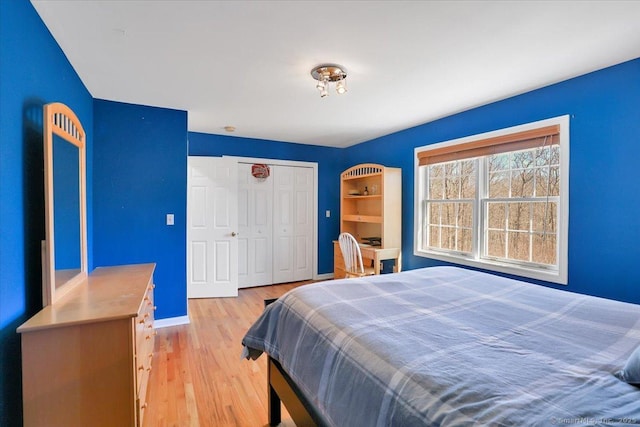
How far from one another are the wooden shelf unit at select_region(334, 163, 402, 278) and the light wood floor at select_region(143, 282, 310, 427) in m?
1.94

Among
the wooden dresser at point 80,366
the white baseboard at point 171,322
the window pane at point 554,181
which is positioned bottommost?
the white baseboard at point 171,322

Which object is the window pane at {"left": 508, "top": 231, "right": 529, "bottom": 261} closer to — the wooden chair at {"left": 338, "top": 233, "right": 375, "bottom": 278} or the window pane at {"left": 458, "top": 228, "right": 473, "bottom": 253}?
the window pane at {"left": 458, "top": 228, "right": 473, "bottom": 253}

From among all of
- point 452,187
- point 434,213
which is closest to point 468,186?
point 452,187

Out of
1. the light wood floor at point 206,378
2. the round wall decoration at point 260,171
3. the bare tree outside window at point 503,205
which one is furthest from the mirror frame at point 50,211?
the bare tree outside window at point 503,205

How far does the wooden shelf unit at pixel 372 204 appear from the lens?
3.95 m

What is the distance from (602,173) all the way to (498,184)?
87cm

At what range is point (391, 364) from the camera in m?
0.98

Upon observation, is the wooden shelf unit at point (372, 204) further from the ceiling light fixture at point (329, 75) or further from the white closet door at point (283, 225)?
the ceiling light fixture at point (329, 75)

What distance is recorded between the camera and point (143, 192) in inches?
122

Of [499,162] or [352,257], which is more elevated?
[499,162]

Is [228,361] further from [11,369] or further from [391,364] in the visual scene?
[391,364]

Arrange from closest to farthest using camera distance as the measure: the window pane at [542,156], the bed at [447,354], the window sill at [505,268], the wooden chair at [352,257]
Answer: the bed at [447,354] < the window sill at [505,268] < the window pane at [542,156] < the wooden chair at [352,257]

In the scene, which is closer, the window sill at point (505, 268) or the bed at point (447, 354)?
the bed at point (447, 354)

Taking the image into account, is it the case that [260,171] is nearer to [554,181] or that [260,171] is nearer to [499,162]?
[499,162]
